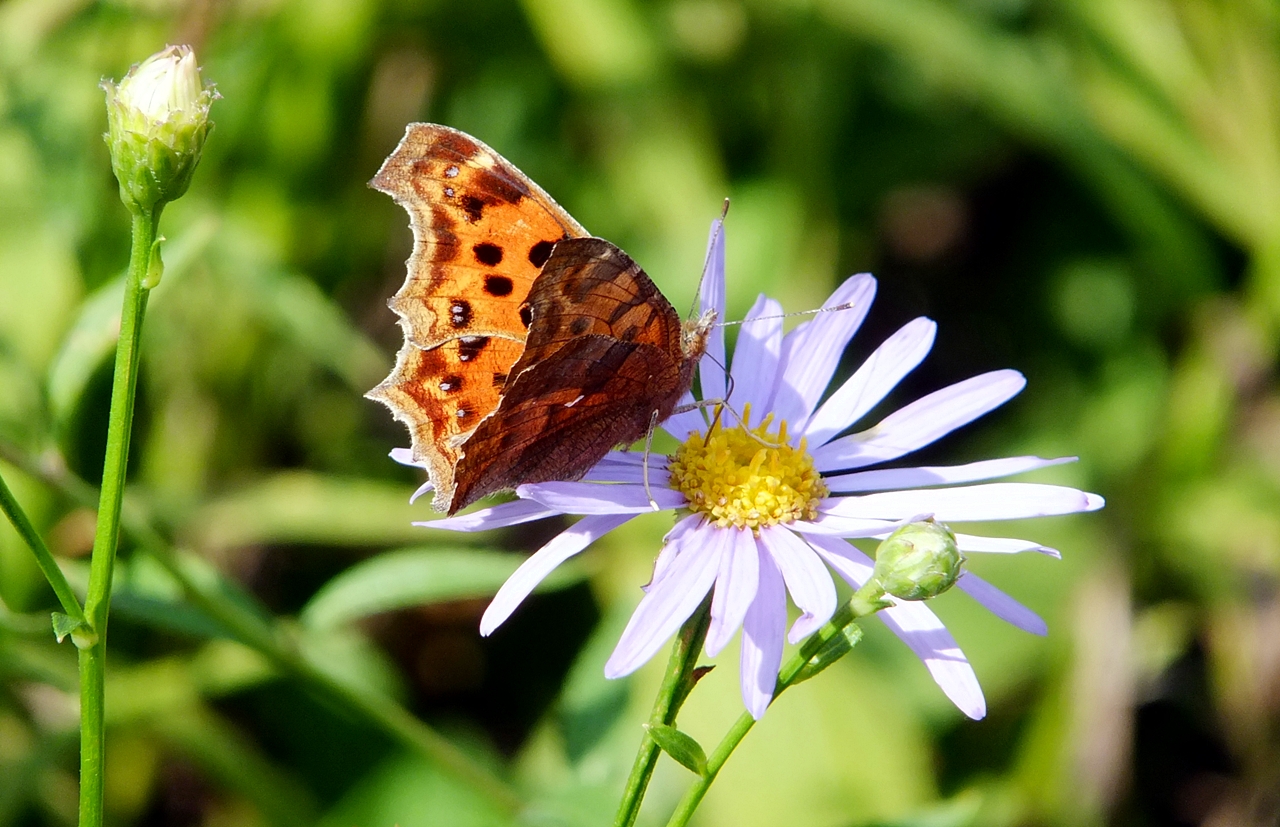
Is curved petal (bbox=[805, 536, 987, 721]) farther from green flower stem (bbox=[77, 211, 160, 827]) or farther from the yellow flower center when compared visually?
green flower stem (bbox=[77, 211, 160, 827])

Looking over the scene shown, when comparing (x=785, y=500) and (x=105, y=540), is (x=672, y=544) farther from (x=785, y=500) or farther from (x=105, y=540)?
(x=105, y=540)

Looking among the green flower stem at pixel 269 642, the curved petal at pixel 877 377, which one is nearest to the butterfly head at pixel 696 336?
the curved petal at pixel 877 377

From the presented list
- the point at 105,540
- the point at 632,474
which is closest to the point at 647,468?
the point at 632,474

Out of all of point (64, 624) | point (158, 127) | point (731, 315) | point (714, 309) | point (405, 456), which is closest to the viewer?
point (64, 624)

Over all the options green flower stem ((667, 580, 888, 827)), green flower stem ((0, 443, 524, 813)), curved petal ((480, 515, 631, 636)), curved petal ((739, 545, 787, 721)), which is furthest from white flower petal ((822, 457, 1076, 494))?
green flower stem ((0, 443, 524, 813))

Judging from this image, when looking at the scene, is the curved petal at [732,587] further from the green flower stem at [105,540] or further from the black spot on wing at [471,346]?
the green flower stem at [105,540]

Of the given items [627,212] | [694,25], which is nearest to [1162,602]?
[627,212]

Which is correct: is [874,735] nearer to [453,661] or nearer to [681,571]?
[453,661]

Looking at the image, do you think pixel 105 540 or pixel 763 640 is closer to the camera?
pixel 105 540
